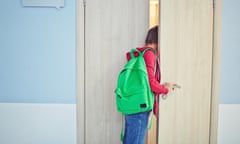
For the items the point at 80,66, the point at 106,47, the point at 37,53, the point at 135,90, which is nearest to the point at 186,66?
the point at 135,90

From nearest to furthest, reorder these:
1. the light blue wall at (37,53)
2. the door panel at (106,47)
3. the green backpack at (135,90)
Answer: the green backpack at (135,90) → the light blue wall at (37,53) → the door panel at (106,47)

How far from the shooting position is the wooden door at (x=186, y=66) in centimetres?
161

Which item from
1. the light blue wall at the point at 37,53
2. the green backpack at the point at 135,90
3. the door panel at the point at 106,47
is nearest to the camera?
the green backpack at the point at 135,90

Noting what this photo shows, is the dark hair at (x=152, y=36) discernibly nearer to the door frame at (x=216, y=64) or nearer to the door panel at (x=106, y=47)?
the door panel at (x=106, y=47)

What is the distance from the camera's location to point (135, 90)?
4.42 feet

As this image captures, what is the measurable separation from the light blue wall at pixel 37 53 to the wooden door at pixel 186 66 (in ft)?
2.55

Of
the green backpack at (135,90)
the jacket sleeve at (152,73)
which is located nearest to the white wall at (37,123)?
the green backpack at (135,90)

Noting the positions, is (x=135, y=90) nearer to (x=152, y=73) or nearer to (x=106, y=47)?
(x=152, y=73)

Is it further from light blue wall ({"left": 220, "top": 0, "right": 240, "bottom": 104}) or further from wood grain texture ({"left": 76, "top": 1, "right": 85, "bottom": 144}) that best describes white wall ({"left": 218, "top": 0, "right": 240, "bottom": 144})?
wood grain texture ({"left": 76, "top": 1, "right": 85, "bottom": 144})

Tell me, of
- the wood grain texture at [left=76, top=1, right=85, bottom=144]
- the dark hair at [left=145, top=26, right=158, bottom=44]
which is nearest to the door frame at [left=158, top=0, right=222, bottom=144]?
the dark hair at [left=145, top=26, right=158, bottom=44]

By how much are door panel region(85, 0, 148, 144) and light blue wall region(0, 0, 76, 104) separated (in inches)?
7.0

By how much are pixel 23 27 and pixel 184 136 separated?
1.62 metres

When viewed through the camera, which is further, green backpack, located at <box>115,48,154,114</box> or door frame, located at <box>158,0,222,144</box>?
door frame, located at <box>158,0,222,144</box>

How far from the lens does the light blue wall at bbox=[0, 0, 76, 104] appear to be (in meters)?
1.59
